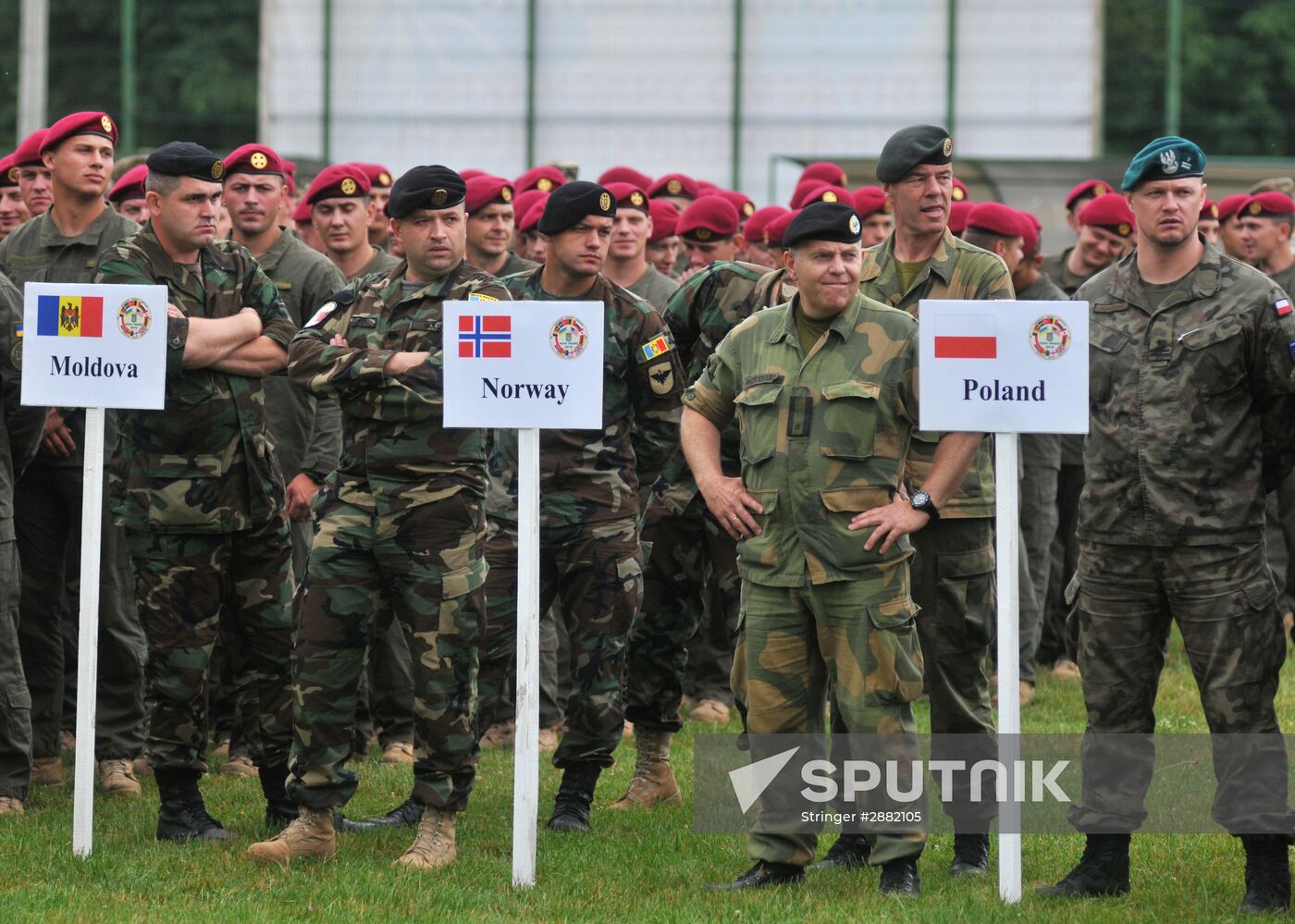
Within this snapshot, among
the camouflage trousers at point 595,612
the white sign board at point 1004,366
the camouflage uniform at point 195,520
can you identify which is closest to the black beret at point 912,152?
the white sign board at point 1004,366

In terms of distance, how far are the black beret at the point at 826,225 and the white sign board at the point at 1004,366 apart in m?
0.44

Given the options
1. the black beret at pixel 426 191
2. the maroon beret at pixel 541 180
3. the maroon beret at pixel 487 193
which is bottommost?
the black beret at pixel 426 191

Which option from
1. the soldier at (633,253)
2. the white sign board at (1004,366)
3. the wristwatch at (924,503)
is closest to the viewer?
the white sign board at (1004,366)

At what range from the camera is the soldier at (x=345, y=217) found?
400 inches

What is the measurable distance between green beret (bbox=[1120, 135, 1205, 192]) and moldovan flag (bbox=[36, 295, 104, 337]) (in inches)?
150

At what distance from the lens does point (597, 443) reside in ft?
26.7

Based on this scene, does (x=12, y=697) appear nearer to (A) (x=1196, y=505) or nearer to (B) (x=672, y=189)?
(A) (x=1196, y=505)

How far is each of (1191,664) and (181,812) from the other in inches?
156

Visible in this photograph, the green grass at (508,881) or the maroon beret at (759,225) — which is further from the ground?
the maroon beret at (759,225)

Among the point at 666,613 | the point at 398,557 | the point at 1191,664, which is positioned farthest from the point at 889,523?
the point at 666,613

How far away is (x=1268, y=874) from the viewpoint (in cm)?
663

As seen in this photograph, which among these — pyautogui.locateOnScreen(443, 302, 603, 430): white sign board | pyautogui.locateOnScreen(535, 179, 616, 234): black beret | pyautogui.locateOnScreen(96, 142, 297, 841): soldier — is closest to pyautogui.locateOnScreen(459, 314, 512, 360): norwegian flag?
pyautogui.locateOnScreen(443, 302, 603, 430): white sign board

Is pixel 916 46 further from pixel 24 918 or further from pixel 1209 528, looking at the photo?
pixel 24 918

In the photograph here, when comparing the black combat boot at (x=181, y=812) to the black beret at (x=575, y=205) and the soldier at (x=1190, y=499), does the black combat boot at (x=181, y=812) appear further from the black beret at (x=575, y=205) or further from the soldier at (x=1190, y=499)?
the soldier at (x=1190, y=499)
